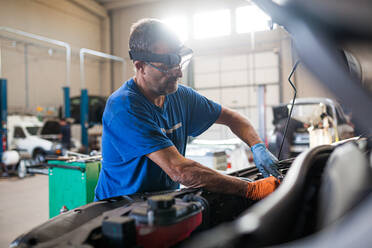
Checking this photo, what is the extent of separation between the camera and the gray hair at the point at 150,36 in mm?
1677

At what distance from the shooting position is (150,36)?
1673 mm

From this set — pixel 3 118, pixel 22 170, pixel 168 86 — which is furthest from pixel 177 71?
pixel 3 118

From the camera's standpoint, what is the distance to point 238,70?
11719mm

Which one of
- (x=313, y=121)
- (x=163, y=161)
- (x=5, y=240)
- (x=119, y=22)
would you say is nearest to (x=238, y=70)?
(x=119, y=22)

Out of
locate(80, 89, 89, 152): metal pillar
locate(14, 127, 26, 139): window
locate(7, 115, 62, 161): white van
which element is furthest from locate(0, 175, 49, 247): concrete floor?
locate(80, 89, 89, 152): metal pillar

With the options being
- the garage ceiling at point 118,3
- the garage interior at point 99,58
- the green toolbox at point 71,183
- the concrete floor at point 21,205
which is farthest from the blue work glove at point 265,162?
the garage ceiling at point 118,3

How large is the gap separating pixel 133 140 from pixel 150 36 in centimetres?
58

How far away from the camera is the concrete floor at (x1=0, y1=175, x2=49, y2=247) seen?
3543mm

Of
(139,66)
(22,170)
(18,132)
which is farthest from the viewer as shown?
(18,132)

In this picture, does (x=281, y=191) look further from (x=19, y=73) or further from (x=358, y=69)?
(x=19, y=73)

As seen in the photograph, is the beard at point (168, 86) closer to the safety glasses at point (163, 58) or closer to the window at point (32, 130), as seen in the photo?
the safety glasses at point (163, 58)

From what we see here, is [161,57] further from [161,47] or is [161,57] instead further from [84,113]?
[84,113]

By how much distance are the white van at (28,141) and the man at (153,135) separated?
20.9 ft

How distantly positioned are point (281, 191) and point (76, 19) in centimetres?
1354
